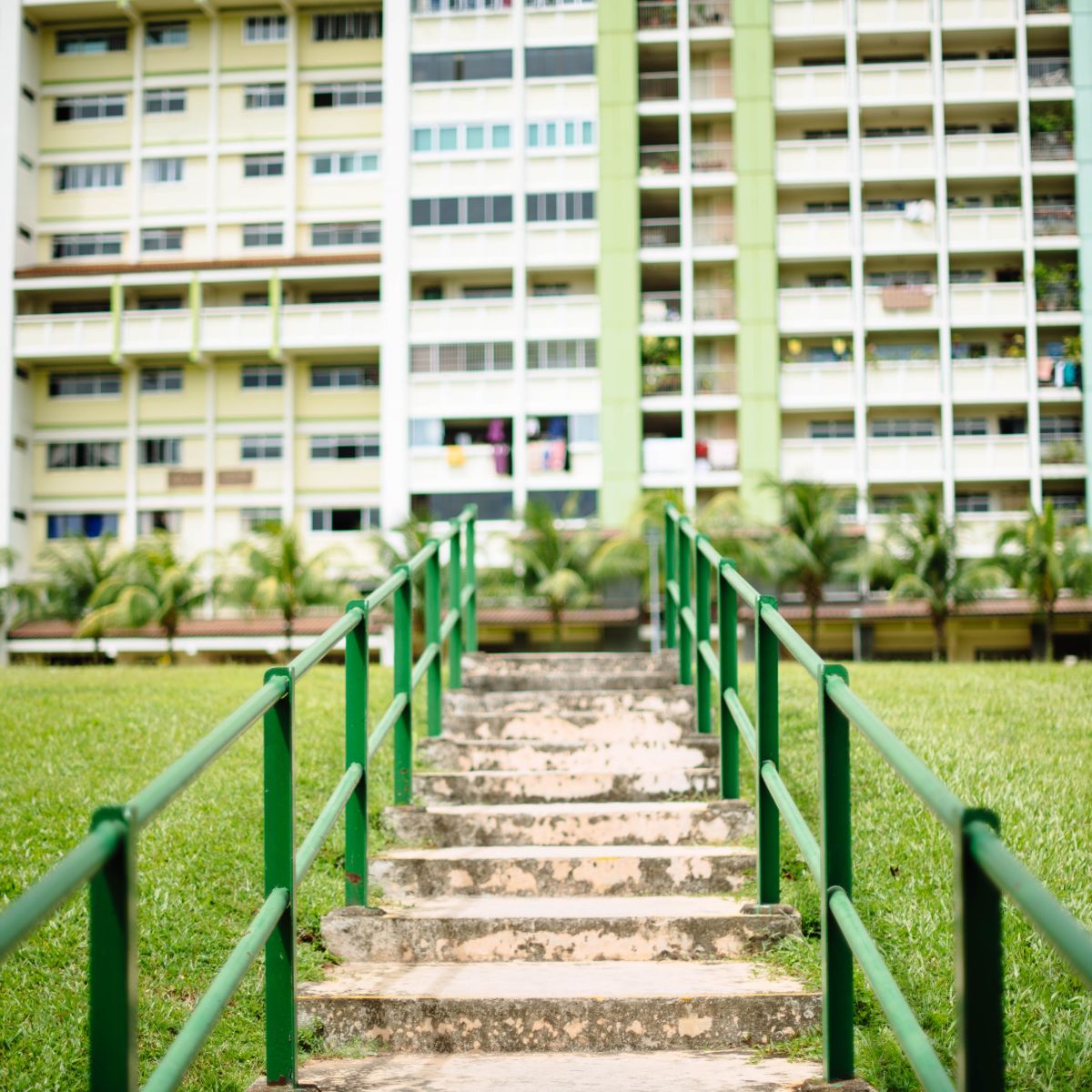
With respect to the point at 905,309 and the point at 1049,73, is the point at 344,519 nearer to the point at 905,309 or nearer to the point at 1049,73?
the point at 905,309

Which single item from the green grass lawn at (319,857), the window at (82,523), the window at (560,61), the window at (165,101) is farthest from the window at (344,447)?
the green grass lawn at (319,857)

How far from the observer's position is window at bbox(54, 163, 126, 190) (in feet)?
151

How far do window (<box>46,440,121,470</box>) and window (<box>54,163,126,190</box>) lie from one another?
8.74 m

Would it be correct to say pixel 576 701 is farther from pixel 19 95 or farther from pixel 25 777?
pixel 19 95

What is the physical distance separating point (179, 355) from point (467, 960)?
41254 mm

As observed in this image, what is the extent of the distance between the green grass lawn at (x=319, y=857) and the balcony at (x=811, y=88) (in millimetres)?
35131

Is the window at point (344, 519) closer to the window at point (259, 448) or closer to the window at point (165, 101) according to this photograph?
the window at point (259, 448)

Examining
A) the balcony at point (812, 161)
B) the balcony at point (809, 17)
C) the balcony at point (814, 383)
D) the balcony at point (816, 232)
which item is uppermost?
the balcony at point (809, 17)

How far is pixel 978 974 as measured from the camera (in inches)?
102

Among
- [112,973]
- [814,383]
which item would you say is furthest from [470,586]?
[814,383]

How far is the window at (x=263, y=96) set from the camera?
45375mm

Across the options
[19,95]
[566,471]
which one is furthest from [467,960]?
[19,95]

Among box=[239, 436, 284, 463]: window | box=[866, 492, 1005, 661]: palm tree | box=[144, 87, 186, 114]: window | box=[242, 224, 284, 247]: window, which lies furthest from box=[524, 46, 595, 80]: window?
box=[866, 492, 1005, 661]: palm tree

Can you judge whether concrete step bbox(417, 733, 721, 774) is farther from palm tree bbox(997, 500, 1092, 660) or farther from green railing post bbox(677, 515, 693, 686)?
palm tree bbox(997, 500, 1092, 660)
